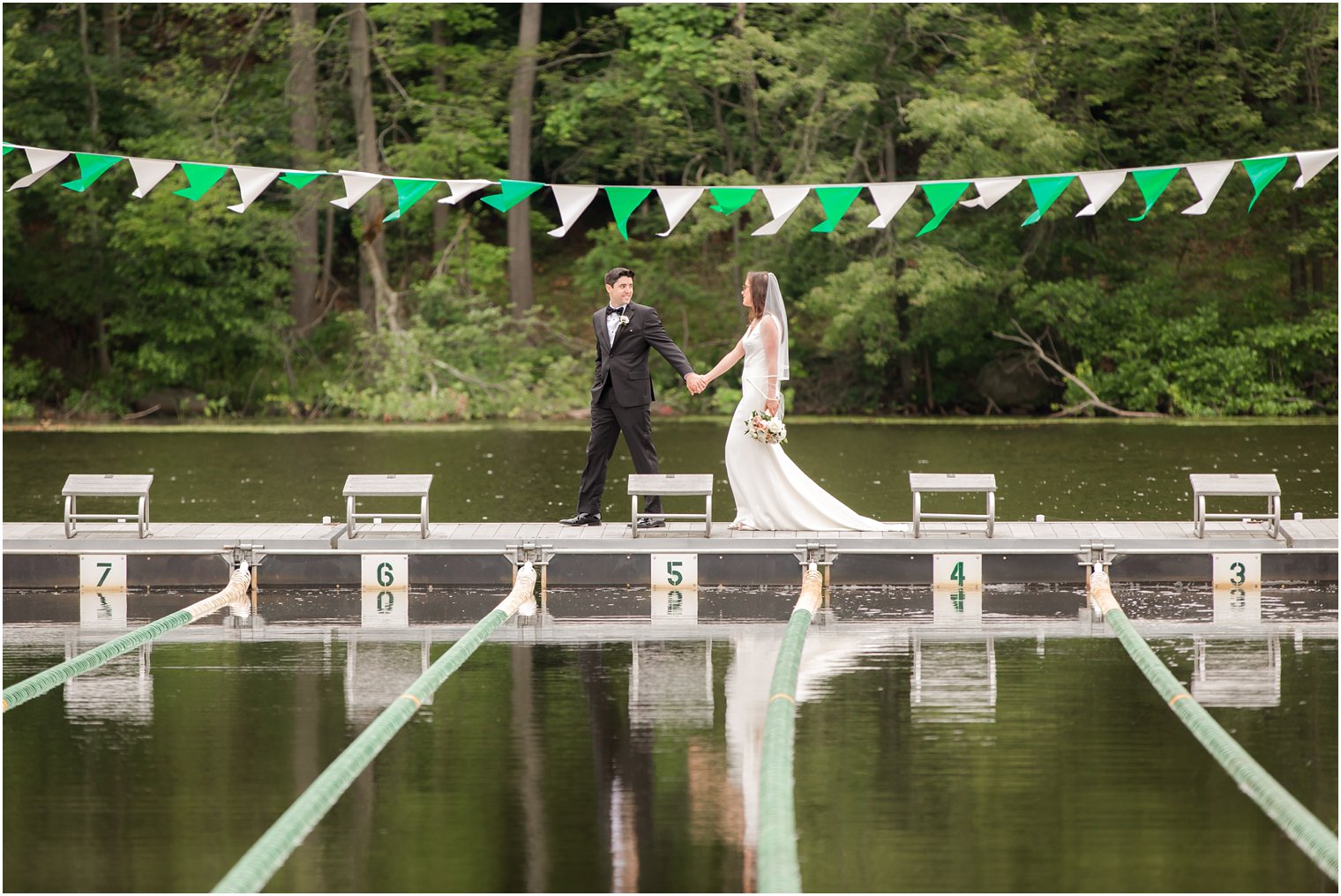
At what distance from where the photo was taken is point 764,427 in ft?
36.1

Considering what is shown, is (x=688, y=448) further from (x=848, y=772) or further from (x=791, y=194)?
(x=848, y=772)

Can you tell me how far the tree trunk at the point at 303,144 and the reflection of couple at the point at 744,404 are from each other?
62.1 feet

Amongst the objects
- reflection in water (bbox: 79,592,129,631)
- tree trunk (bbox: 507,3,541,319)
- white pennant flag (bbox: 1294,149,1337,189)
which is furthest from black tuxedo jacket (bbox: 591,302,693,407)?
tree trunk (bbox: 507,3,541,319)

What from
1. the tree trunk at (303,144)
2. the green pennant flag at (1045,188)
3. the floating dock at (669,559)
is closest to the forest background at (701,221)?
the tree trunk at (303,144)

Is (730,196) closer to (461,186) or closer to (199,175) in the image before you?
(461,186)

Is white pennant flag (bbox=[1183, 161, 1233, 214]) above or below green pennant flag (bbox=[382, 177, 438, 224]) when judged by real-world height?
below

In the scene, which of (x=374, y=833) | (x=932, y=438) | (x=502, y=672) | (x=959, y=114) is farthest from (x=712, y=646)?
(x=959, y=114)

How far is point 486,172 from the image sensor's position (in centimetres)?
3038

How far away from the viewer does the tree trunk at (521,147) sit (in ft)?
100

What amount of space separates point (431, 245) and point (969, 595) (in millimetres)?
24012

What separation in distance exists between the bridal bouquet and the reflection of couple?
49 millimetres

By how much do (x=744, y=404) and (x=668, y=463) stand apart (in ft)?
26.5

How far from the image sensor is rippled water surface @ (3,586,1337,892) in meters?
5.23

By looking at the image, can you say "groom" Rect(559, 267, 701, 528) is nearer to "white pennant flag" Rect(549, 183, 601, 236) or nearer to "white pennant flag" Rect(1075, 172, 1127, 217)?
"white pennant flag" Rect(549, 183, 601, 236)
